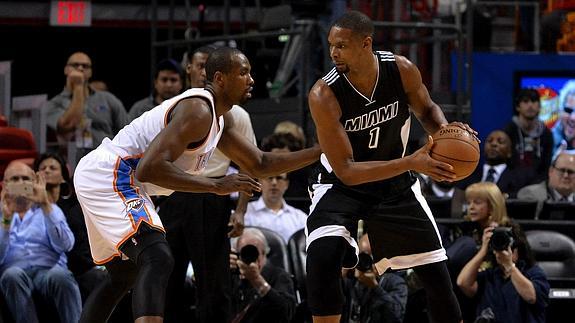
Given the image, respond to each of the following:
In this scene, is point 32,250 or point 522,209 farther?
point 522,209

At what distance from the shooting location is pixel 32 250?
8.23 metres

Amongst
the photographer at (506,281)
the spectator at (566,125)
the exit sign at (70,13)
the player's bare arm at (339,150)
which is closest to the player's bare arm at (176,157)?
the player's bare arm at (339,150)

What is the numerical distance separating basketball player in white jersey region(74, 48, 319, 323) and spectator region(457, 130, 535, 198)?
430 centimetres

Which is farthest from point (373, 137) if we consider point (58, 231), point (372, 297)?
point (58, 231)

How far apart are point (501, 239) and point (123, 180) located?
3083 millimetres

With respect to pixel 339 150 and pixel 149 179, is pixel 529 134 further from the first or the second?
pixel 149 179

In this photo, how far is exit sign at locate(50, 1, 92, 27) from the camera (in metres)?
14.6

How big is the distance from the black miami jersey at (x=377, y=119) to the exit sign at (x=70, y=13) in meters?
9.05

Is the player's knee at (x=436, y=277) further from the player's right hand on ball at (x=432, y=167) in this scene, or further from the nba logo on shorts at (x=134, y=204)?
the nba logo on shorts at (x=134, y=204)

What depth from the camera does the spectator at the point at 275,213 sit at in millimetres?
9148

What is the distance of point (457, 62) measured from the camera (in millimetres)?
11414

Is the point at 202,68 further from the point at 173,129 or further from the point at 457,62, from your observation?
the point at 457,62

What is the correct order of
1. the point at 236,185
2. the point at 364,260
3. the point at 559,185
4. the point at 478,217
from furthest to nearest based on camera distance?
the point at 559,185, the point at 478,217, the point at 364,260, the point at 236,185

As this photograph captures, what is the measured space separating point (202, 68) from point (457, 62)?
4.66 metres
